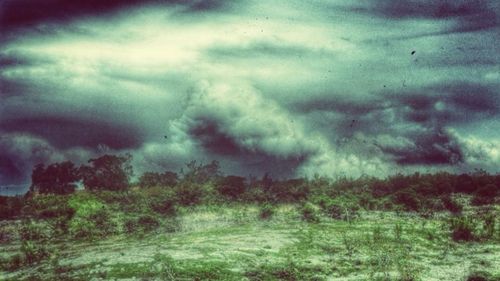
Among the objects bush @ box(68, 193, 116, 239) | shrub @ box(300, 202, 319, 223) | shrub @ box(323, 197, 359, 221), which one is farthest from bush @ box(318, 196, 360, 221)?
bush @ box(68, 193, 116, 239)

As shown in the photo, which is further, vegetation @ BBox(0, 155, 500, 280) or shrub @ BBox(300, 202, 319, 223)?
shrub @ BBox(300, 202, 319, 223)

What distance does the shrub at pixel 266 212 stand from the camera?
3512 centimetres

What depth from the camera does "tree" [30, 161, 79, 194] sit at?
49.4m

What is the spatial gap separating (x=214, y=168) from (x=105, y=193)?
22069mm

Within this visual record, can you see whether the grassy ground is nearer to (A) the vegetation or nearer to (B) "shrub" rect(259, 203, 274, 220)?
(A) the vegetation

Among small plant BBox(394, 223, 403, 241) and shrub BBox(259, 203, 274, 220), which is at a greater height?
shrub BBox(259, 203, 274, 220)

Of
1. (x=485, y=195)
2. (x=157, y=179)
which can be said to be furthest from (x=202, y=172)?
(x=485, y=195)

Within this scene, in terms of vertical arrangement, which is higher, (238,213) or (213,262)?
(238,213)

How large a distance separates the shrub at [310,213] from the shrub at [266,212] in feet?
8.56

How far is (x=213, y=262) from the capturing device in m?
19.7

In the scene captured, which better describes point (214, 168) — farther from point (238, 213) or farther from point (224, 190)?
point (238, 213)

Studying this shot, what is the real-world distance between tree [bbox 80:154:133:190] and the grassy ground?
21.7m

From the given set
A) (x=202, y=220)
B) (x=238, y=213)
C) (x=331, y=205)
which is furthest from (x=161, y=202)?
(x=331, y=205)

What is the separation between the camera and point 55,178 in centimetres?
5025
